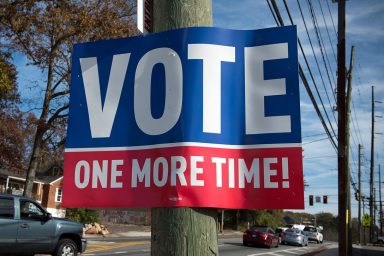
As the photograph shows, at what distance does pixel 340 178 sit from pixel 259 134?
38.4 ft

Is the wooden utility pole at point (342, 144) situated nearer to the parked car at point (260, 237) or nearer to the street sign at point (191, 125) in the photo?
the street sign at point (191, 125)

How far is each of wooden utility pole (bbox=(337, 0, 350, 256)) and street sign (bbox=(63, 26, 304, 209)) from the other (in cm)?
1156

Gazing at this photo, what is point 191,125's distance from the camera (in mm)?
2273

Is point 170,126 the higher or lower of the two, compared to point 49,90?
lower

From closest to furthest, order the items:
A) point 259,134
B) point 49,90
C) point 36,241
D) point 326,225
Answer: point 259,134 < point 36,241 < point 49,90 < point 326,225

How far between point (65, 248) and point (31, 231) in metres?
1.39

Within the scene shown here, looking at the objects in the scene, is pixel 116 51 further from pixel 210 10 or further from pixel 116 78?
pixel 210 10

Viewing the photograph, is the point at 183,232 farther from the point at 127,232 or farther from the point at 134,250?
the point at 127,232

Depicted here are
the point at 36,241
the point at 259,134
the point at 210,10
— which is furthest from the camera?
the point at 36,241

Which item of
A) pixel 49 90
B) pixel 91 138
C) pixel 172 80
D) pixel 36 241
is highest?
pixel 49 90

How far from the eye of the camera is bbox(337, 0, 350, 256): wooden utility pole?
13.1 metres

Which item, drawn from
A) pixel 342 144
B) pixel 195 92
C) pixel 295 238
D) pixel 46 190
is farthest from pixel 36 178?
pixel 195 92

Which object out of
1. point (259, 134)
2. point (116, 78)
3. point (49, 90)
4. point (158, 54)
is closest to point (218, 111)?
point (259, 134)

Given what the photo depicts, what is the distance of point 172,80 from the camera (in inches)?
92.0
